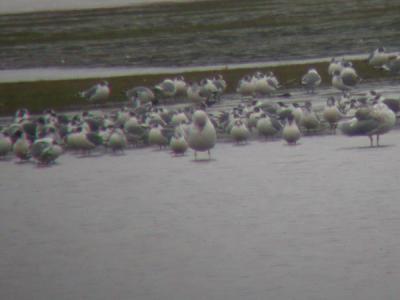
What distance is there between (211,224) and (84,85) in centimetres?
2029

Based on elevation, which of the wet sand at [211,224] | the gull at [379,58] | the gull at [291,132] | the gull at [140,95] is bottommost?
the wet sand at [211,224]

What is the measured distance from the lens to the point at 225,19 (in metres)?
62.8

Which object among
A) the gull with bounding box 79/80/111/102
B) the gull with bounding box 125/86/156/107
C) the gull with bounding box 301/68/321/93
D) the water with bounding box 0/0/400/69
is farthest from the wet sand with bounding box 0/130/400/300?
the water with bounding box 0/0/400/69

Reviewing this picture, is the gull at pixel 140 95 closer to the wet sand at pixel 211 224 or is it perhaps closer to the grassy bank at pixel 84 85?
the grassy bank at pixel 84 85

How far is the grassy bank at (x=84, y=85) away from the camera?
3784cm

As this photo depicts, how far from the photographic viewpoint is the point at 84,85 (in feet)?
131

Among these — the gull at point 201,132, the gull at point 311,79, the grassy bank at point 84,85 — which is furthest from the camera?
the grassy bank at point 84,85

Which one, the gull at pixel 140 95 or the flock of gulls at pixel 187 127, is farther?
the gull at pixel 140 95

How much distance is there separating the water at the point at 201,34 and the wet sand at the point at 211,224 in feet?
64.9

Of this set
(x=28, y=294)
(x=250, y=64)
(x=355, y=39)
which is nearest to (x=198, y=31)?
(x=355, y=39)

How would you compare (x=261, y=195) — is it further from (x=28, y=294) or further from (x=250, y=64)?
(x=250, y=64)

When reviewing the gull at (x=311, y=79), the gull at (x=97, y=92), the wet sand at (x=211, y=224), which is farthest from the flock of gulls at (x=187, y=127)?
the gull at (x=97, y=92)

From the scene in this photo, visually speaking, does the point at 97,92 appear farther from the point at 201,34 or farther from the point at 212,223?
the point at 201,34

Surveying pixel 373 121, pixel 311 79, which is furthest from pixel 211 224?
pixel 311 79
